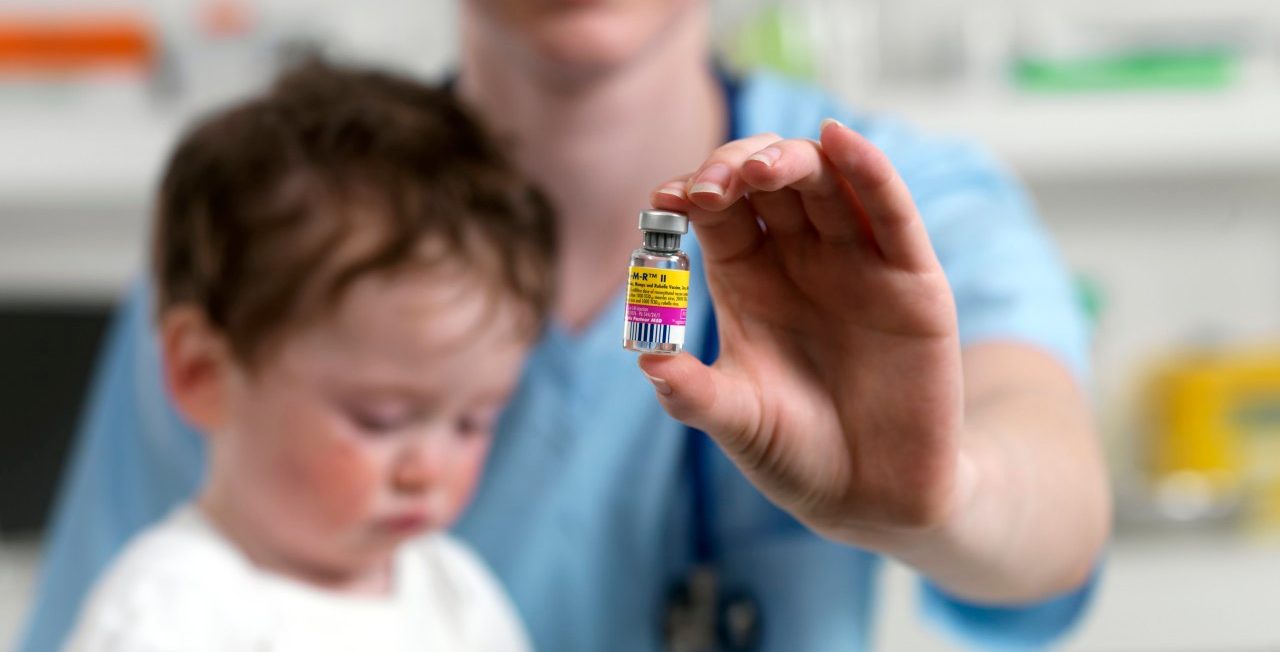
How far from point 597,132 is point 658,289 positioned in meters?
0.51

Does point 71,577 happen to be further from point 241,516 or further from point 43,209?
point 43,209

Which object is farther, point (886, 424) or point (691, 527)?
point (691, 527)

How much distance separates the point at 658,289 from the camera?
47 cm

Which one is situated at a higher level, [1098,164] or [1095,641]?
[1098,164]

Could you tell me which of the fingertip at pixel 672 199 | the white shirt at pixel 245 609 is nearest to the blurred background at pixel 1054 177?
the white shirt at pixel 245 609

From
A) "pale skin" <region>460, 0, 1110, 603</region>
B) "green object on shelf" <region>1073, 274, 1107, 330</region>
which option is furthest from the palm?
"green object on shelf" <region>1073, 274, 1107, 330</region>

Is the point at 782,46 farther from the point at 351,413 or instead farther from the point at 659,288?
the point at 659,288

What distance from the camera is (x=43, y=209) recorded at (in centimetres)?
207

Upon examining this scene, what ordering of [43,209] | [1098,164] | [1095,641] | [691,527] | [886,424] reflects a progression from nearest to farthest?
[886,424]
[691,527]
[1095,641]
[1098,164]
[43,209]

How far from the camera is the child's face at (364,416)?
2.58 feet

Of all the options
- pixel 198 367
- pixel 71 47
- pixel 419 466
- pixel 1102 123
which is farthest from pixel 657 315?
pixel 71 47

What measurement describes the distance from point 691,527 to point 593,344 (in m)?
0.16

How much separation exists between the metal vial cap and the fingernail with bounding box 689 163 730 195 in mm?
18

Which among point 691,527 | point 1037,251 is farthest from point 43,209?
point 1037,251
